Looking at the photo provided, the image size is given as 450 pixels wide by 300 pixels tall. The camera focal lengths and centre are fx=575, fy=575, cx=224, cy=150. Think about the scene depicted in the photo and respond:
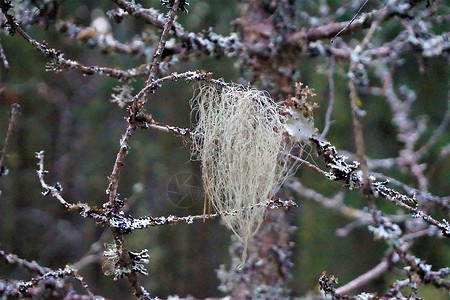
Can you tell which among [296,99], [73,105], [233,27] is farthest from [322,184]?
[296,99]

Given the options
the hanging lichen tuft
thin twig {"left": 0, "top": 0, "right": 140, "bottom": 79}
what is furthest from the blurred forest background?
the hanging lichen tuft

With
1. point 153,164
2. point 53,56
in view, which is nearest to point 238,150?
point 53,56

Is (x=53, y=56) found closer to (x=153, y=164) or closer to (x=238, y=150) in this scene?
(x=238, y=150)

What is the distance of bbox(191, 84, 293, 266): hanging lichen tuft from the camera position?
976 mm

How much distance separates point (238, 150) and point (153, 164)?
12.0 feet

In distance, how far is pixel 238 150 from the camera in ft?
3.25

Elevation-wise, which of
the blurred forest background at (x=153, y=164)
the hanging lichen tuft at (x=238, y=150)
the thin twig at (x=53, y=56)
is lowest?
the hanging lichen tuft at (x=238, y=150)

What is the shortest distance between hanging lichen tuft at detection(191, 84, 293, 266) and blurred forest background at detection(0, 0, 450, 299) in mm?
2920

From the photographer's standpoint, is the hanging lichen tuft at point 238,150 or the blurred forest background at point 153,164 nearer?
the hanging lichen tuft at point 238,150

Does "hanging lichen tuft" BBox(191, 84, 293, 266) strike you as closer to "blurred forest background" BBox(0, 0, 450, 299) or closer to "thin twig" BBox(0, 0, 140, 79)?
"thin twig" BBox(0, 0, 140, 79)

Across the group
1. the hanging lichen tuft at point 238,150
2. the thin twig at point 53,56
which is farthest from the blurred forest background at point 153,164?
the hanging lichen tuft at point 238,150

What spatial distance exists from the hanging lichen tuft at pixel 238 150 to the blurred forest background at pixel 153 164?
115 inches

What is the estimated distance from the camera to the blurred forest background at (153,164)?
4.10 meters

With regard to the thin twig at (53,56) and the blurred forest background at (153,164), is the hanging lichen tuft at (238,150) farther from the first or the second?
the blurred forest background at (153,164)
